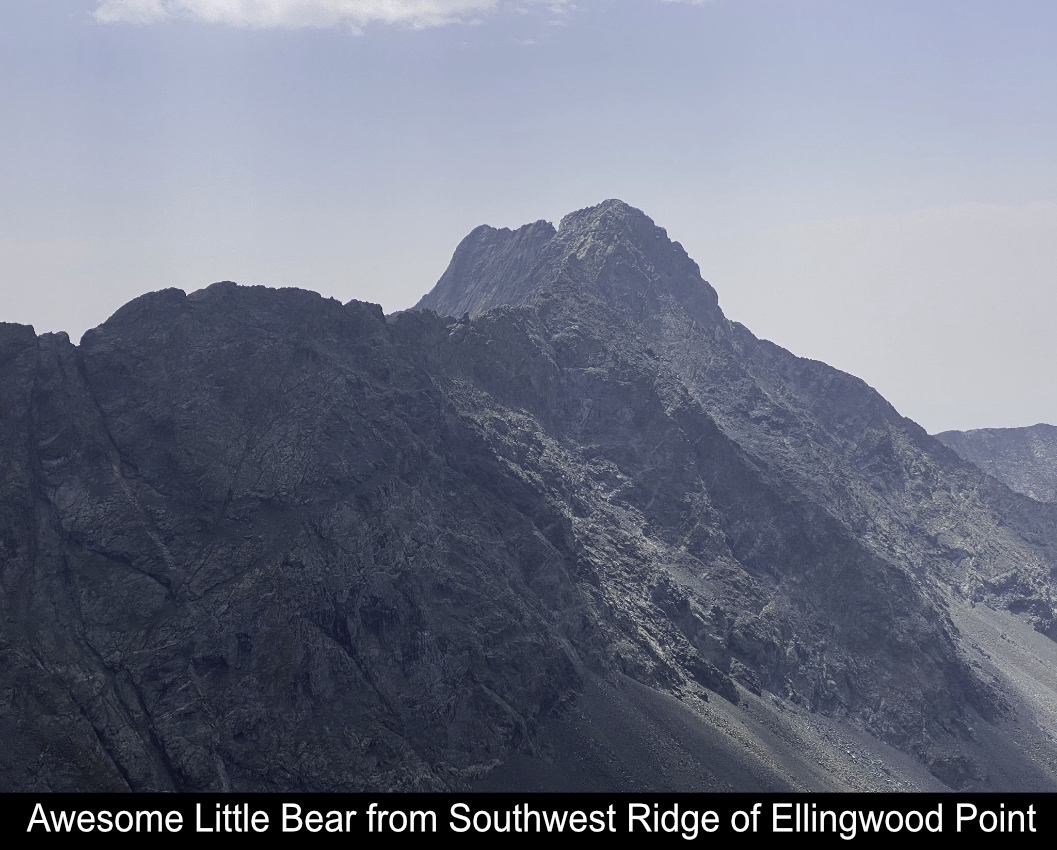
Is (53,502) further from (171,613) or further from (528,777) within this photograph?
(528,777)

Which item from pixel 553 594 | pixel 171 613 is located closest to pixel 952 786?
pixel 553 594

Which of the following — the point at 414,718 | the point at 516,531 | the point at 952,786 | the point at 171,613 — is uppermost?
the point at 516,531

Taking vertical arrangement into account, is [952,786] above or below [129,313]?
below
